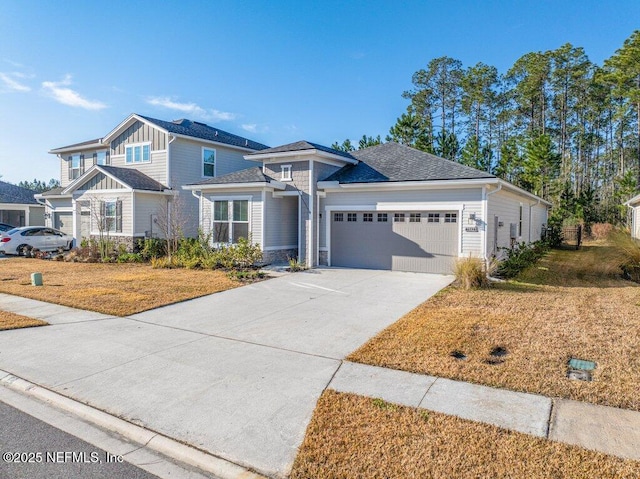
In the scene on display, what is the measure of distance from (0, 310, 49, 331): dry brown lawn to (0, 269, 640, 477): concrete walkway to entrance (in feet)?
0.97

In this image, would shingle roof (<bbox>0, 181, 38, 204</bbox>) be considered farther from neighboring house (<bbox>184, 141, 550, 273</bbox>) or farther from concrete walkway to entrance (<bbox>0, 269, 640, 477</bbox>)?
concrete walkway to entrance (<bbox>0, 269, 640, 477</bbox>)

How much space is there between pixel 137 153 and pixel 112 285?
11248 millimetres

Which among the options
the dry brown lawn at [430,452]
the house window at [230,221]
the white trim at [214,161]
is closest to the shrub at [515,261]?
the house window at [230,221]

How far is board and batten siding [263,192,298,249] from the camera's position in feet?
50.0

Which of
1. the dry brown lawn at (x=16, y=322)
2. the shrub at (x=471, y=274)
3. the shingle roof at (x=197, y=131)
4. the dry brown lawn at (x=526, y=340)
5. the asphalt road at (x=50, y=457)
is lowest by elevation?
the asphalt road at (x=50, y=457)

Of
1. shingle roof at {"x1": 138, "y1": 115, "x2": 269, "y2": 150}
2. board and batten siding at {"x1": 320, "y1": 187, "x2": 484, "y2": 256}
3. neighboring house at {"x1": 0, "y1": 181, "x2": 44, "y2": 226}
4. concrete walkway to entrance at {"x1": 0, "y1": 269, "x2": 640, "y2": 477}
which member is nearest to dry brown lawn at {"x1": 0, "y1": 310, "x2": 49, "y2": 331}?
concrete walkway to entrance at {"x1": 0, "y1": 269, "x2": 640, "y2": 477}

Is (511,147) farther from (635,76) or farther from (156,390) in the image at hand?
(156,390)

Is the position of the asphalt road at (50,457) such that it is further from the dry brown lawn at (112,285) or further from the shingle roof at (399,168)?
the shingle roof at (399,168)

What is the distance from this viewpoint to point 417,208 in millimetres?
13281

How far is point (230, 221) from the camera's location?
1587 cm

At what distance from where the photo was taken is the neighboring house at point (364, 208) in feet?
41.5

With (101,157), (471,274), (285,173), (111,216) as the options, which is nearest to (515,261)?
(471,274)

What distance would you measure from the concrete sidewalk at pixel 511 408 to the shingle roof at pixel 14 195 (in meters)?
30.9

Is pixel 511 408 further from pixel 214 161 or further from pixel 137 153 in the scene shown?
pixel 137 153
